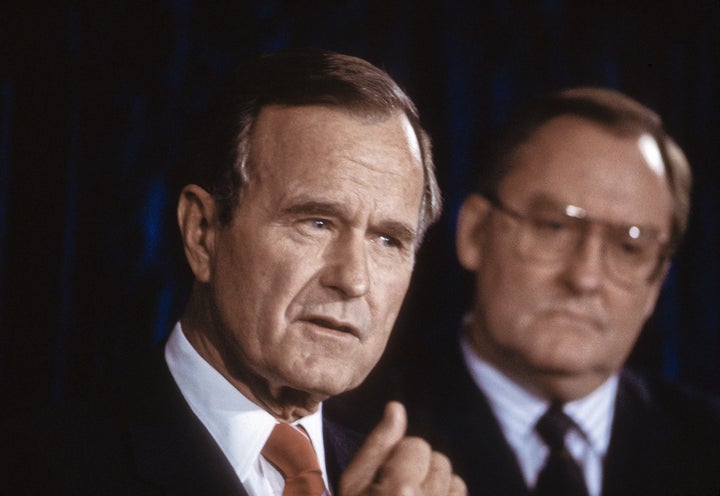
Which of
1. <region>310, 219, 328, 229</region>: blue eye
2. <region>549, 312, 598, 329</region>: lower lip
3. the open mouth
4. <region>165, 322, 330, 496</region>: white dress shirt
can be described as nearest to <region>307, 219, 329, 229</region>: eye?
<region>310, 219, 328, 229</region>: blue eye

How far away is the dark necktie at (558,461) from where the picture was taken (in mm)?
1479

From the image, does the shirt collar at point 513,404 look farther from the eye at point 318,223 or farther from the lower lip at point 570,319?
the eye at point 318,223

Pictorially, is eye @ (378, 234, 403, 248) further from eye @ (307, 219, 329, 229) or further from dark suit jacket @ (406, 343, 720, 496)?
dark suit jacket @ (406, 343, 720, 496)

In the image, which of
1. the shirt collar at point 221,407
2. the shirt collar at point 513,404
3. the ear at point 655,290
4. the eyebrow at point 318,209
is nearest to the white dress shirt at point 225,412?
the shirt collar at point 221,407

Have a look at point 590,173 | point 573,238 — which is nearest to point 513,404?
point 573,238

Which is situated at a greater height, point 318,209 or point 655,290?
point 318,209

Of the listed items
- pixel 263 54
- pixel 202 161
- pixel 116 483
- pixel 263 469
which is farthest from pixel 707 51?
pixel 116 483

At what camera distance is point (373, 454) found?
1.20 m

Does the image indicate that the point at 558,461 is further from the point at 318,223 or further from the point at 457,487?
the point at 318,223

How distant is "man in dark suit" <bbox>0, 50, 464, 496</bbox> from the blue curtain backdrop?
0.39 ft

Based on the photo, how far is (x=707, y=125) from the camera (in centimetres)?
173

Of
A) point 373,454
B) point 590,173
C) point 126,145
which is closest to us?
point 373,454

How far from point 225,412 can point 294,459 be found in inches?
4.7

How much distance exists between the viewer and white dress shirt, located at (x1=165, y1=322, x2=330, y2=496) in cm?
116
